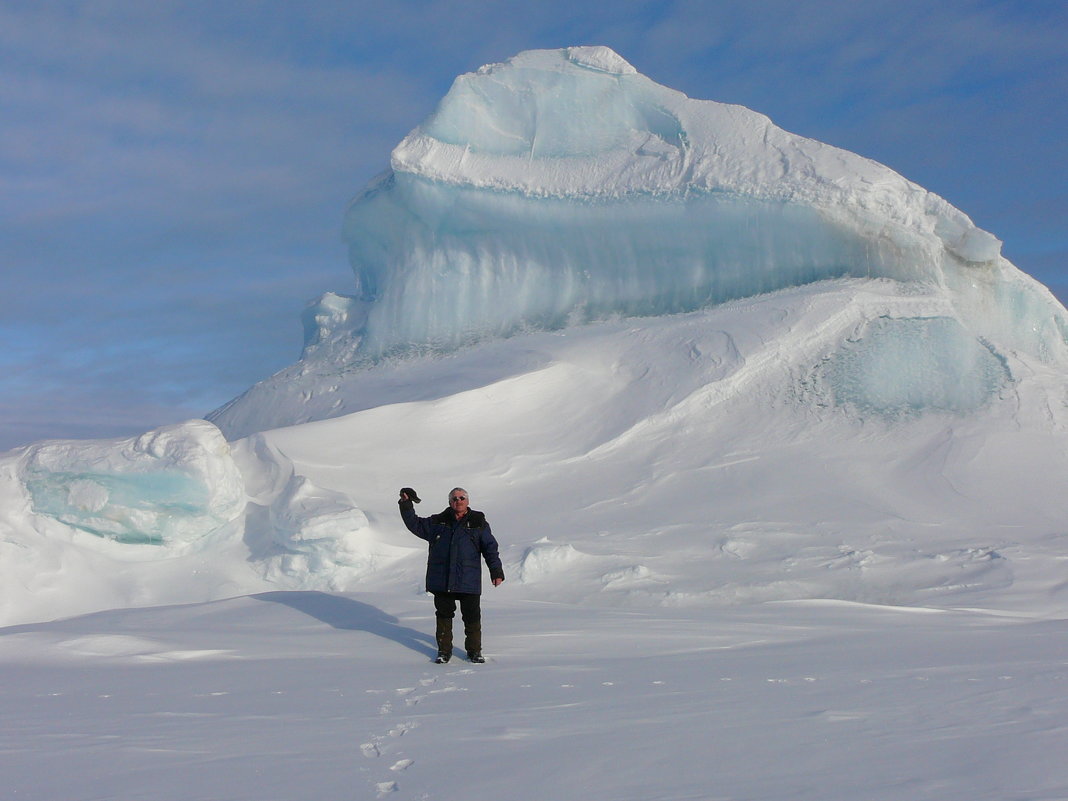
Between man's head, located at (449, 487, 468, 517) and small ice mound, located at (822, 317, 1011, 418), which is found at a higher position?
small ice mound, located at (822, 317, 1011, 418)

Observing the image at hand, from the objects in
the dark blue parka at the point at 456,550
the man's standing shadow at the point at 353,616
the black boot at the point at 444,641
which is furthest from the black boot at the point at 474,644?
the man's standing shadow at the point at 353,616

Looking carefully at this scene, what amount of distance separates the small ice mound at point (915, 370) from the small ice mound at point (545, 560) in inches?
187

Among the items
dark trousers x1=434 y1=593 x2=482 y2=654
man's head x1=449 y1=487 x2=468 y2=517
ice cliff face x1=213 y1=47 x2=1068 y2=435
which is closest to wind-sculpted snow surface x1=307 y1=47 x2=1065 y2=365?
ice cliff face x1=213 y1=47 x2=1068 y2=435

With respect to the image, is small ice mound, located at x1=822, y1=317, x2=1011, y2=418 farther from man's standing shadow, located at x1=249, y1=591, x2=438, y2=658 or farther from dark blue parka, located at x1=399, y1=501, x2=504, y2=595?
dark blue parka, located at x1=399, y1=501, x2=504, y2=595

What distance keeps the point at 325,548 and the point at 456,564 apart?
3919 mm

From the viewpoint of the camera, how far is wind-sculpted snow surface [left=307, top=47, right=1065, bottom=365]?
13.6 meters

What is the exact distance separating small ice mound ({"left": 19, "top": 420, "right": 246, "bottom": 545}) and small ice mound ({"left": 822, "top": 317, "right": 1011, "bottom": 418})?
24.4 feet

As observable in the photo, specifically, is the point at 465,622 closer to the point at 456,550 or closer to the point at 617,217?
the point at 456,550

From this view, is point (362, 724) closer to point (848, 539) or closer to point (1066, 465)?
point (848, 539)

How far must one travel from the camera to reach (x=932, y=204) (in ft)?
44.8

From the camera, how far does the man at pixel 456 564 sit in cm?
559

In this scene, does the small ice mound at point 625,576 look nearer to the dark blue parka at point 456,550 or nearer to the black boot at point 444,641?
the dark blue parka at point 456,550

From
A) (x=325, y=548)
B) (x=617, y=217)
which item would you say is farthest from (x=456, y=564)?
(x=617, y=217)

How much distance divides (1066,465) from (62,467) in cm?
1049
